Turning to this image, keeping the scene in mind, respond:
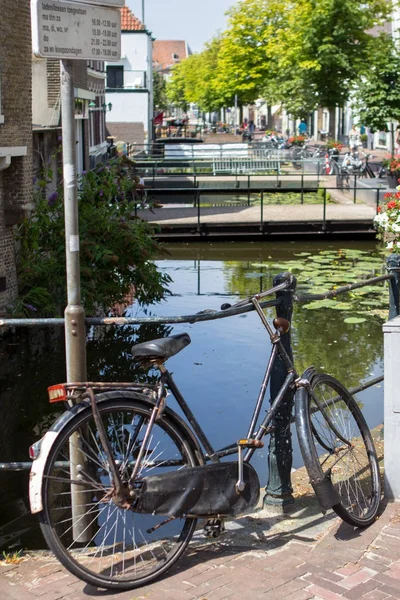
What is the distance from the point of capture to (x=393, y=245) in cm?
924

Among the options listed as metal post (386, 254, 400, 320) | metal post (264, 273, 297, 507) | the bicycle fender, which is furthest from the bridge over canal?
the bicycle fender

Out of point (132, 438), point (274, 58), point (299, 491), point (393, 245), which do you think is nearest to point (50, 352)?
point (393, 245)

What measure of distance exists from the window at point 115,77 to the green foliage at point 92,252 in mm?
44742

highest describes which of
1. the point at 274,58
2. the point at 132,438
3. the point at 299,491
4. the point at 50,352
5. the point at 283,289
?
the point at 274,58

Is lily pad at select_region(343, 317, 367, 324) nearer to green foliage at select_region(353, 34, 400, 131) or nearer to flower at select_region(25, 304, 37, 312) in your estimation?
flower at select_region(25, 304, 37, 312)

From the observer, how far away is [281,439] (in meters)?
4.59

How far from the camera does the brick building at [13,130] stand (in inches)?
525

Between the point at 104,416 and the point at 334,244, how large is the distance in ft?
63.6

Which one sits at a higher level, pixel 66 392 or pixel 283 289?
pixel 283 289

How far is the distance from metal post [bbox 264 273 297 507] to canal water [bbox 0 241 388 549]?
2791mm

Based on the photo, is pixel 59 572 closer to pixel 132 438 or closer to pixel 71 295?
pixel 132 438

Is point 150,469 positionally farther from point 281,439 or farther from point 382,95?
point 382,95

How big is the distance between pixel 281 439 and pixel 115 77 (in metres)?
56.7

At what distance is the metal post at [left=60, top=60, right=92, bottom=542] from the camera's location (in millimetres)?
4039
